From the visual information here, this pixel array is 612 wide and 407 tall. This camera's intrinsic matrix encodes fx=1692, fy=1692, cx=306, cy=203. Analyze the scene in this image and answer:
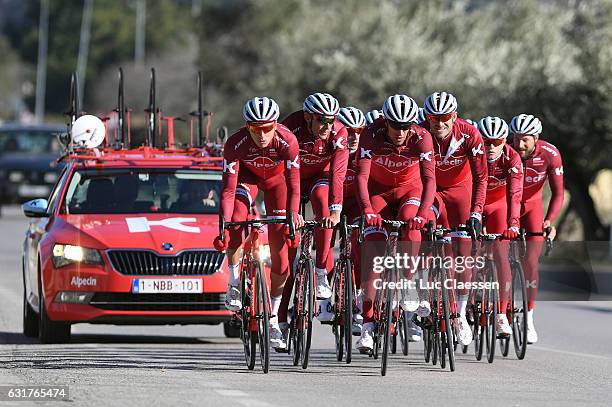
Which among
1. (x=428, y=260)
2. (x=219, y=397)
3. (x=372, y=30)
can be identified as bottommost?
(x=219, y=397)

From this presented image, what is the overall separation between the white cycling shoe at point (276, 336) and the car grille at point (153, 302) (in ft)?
5.37

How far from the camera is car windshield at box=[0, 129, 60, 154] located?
4109cm

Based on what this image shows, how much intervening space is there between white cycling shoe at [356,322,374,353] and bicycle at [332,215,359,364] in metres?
0.09

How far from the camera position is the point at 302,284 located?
41.3 feet

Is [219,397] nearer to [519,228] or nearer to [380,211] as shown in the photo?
[380,211]

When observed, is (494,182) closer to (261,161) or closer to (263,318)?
(261,161)

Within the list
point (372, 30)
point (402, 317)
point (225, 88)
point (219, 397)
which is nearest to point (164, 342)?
point (402, 317)

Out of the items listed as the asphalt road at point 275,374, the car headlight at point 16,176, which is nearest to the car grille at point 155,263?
the asphalt road at point 275,374

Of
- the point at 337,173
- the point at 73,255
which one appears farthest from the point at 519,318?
the point at 73,255

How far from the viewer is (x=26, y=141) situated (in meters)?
41.5

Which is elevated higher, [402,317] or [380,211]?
[380,211]

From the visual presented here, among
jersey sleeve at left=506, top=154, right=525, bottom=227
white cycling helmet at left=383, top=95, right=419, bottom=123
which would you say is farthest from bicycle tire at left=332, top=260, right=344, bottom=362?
jersey sleeve at left=506, top=154, right=525, bottom=227

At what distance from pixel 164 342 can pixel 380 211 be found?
119 inches

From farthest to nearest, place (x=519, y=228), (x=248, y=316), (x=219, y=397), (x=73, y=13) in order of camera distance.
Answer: (x=73, y=13) < (x=519, y=228) < (x=248, y=316) < (x=219, y=397)
